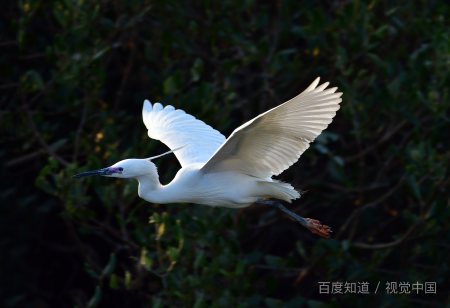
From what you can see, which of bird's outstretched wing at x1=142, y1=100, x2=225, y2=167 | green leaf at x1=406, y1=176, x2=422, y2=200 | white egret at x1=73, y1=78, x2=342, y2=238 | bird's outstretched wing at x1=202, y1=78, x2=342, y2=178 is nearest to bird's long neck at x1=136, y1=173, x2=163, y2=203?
white egret at x1=73, y1=78, x2=342, y2=238

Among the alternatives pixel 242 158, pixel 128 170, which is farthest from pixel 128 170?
pixel 242 158

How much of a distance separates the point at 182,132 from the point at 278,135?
53.9 inches

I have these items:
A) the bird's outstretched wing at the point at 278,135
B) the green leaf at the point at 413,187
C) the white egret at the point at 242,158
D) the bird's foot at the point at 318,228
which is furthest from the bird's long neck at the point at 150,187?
the green leaf at the point at 413,187

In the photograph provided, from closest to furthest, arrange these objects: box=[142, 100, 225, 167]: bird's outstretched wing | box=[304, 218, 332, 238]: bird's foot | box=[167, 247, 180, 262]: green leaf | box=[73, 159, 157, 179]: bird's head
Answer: box=[167, 247, 180, 262]: green leaf, box=[73, 159, 157, 179]: bird's head, box=[304, 218, 332, 238]: bird's foot, box=[142, 100, 225, 167]: bird's outstretched wing

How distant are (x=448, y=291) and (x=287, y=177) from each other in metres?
1.66

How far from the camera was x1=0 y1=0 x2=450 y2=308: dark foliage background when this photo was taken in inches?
177

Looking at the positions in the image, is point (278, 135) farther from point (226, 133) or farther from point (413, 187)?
point (226, 133)

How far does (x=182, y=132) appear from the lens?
16.0 ft

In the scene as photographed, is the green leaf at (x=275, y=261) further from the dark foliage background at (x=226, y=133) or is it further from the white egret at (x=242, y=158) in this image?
the white egret at (x=242, y=158)

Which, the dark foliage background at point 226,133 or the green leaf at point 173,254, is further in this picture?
the dark foliage background at point 226,133

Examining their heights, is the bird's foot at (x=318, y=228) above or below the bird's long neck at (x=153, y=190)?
below

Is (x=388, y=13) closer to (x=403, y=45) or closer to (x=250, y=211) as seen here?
(x=403, y=45)

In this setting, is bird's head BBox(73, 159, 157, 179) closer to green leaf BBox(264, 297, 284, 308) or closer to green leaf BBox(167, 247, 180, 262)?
green leaf BBox(167, 247, 180, 262)

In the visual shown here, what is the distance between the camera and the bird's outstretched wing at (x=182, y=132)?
4681 millimetres
